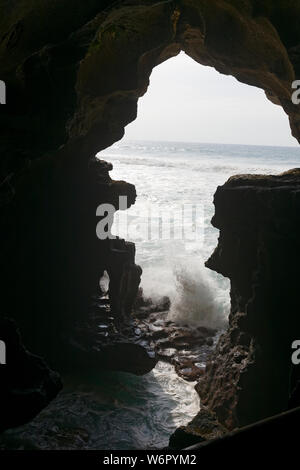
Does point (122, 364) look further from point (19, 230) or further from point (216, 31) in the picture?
point (216, 31)

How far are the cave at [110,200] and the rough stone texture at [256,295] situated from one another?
0.09 feet

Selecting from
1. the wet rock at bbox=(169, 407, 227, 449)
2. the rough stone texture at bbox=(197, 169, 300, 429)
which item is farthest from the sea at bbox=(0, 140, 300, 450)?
the rough stone texture at bbox=(197, 169, 300, 429)

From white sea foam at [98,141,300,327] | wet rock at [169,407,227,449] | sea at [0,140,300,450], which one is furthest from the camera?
white sea foam at [98,141,300,327]

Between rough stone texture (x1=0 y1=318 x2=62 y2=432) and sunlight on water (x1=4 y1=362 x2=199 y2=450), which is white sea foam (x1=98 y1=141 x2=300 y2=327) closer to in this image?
sunlight on water (x1=4 y1=362 x2=199 y2=450)

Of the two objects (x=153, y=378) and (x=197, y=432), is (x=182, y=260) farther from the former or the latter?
(x=197, y=432)

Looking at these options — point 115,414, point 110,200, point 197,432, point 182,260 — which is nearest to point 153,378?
point 115,414

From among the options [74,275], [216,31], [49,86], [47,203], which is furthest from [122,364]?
[216,31]

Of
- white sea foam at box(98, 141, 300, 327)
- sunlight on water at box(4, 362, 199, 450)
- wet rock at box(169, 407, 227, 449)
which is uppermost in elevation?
white sea foam at box(98, 141, 300, 327)

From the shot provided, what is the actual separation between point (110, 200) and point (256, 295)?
225 inches

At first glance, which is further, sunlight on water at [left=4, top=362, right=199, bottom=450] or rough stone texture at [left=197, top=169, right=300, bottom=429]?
sunlight on water at [left=4, top=362, right=199, bottom=450]

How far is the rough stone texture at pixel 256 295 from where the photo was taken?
258 inches

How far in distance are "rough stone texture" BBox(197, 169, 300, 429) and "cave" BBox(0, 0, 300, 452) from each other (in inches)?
1.0

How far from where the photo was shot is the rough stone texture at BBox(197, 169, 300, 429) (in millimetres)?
6547

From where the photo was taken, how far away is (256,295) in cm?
734
